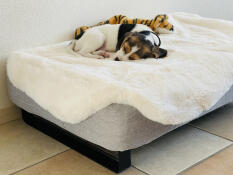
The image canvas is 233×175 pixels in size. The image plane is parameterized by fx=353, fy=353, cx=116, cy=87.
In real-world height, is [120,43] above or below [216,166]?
above

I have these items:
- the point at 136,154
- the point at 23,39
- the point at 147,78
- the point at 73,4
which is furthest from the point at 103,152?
the point at 73,4

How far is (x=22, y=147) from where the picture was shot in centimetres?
169

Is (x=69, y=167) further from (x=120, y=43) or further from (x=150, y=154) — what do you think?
(x=120, y=43)

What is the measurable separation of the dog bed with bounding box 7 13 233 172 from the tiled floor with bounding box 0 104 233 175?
0.40 feet

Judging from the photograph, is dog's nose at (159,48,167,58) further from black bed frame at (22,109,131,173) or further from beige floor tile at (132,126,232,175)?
black bed frame at (22,109,131,173)

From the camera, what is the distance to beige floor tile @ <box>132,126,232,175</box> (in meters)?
1.48

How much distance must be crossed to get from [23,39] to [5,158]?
71 cm

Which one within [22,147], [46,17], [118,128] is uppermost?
[46,17]

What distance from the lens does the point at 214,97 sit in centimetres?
157

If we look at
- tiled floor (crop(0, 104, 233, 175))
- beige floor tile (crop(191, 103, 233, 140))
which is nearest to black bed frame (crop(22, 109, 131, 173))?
tiled floor (crop(0, 104, 233, 175))

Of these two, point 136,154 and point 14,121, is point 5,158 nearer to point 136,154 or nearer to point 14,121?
point 14,121

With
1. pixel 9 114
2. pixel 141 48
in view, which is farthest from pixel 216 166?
pixel 9 114

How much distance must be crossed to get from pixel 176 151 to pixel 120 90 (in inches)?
18.4

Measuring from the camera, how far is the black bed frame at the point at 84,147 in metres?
1.45
